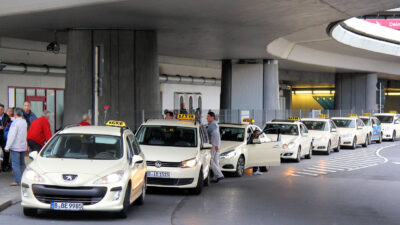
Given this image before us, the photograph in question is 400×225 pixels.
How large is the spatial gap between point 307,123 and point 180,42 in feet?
23.0

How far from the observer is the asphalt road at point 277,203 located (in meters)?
10.6

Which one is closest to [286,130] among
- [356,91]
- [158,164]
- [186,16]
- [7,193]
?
[186,16]

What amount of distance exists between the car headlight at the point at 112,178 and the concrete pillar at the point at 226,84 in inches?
1051

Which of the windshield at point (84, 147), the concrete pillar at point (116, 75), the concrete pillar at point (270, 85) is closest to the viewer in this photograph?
the windshield at point (84, 147)

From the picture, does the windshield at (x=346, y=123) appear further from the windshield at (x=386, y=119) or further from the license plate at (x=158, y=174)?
the license plate at (x=158, y=174)

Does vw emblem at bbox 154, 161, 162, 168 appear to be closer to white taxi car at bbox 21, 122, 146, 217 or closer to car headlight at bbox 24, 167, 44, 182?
white taxi car at bbox 21, 122, 146, 217

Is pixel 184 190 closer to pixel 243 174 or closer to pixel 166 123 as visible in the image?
pixel 166 123

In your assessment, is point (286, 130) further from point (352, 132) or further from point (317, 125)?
point (352, 132)

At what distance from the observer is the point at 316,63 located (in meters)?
41.2

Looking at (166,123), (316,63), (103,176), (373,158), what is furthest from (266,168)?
(316,63)

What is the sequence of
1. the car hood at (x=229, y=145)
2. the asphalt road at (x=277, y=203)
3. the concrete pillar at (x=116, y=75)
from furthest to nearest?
the concrete pillar at (x=116, y=75) < the car hood at (x=229, y=145) < the asphalt road at (x=277, y=203)

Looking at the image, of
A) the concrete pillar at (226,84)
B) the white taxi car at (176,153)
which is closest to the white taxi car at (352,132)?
the concrete pillar at (226,84)

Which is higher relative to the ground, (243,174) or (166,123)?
(166,123)

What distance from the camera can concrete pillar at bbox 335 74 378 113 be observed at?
53.4 m
